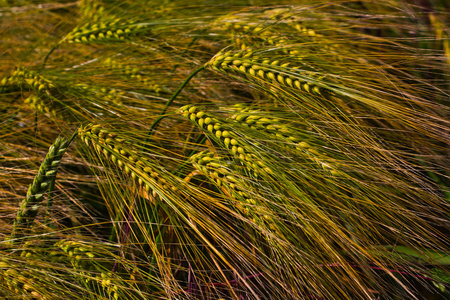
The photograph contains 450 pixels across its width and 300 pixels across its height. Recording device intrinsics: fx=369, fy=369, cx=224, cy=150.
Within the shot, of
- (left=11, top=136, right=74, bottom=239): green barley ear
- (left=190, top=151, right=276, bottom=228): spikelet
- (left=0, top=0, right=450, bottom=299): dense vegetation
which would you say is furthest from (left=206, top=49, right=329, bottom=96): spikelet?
(left=11, top=136, right=74, bottom=239): green barley ear

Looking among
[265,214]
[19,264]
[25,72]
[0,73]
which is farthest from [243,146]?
[0,73]

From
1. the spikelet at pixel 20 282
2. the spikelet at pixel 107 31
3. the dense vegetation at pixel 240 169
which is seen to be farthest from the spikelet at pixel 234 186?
the spikelet at pixel 107 31

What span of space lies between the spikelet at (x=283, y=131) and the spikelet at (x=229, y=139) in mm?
35

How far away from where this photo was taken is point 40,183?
25.0 inches

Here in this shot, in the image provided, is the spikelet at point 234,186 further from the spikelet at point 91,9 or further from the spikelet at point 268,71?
the spikelet at point 91,9

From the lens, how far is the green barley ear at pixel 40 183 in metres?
0.62

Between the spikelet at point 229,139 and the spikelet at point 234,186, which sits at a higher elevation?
the spikelet at point 229,139

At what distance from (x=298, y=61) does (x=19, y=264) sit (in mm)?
544

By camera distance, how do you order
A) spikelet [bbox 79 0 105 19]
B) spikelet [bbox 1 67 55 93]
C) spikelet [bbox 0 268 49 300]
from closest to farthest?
spikelet [bbox 0 268 49 300] → spikelet [bbox 1 67 55 93] → spikelet [bbox 79 0 105 19]

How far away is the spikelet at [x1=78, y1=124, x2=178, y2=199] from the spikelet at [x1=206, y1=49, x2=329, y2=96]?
20 cm

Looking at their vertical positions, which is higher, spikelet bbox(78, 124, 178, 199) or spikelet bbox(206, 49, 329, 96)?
spikelet bbox(206, 49, 329, 96)

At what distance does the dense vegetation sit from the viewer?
55cm

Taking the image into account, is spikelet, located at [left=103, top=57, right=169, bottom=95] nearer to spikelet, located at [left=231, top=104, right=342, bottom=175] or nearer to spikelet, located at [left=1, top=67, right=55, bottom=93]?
spikelet, located at [left=1, top=67, right=55, bottom=93]

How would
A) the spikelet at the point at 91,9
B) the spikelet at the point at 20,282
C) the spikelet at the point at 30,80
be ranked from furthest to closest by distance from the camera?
the spikelet at the point at 91,9 < the spikelet at the point at 30,80 < the spikelet at the point at 20,282
